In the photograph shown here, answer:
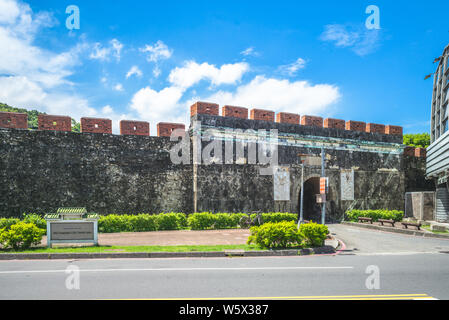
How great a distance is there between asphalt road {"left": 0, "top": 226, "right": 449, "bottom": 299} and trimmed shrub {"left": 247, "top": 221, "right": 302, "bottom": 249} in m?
0.96

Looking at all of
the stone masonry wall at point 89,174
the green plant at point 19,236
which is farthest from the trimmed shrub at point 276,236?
the stone masonry wall at point 89,174

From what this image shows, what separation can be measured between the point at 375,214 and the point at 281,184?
22.1 feet

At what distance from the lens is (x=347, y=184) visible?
19.6m

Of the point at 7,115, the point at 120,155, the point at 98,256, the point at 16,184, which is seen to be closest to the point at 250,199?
the point at 120,155

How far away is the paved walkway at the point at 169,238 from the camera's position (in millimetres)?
10781

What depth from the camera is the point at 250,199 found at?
16.8 meters

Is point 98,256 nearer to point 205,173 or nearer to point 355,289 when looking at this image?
point 355,289

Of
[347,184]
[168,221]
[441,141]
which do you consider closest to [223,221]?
[168,221]

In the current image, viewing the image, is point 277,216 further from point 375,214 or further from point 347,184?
point 375,214

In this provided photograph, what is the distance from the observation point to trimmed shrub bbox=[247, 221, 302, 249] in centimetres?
978

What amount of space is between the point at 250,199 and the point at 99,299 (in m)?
12.3

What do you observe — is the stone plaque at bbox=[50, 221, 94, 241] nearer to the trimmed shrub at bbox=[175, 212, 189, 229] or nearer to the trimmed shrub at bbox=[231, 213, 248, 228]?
the trimmed shrub at bbox=[175, 212, 189, 229]

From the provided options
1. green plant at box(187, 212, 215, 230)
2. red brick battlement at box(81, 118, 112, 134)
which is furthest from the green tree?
red brick battlement at box(81, 118, 112, 134)

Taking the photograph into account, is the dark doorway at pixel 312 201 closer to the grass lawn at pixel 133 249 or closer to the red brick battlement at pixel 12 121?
the grass lawn at pixel 133 249
